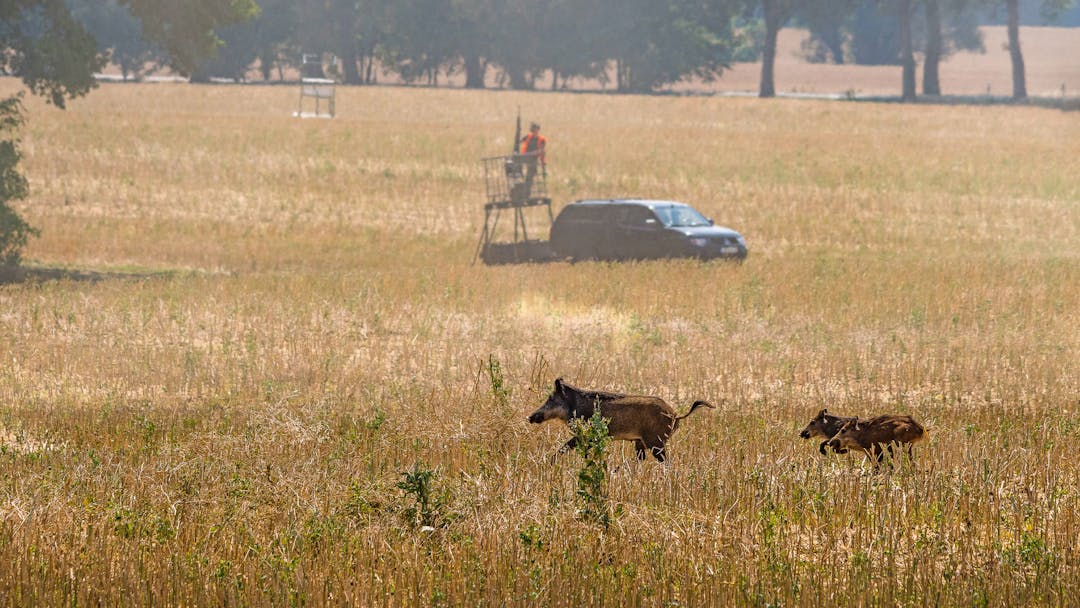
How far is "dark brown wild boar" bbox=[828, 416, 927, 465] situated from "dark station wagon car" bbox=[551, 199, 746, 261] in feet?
64.6

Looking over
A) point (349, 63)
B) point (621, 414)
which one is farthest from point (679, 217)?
point (349, 63)

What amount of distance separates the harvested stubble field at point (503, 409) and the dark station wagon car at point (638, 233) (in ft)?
5.27

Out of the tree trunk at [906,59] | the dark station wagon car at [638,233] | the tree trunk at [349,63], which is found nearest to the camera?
the dark station wagon car at [638,233]

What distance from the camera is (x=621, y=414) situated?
9586mm

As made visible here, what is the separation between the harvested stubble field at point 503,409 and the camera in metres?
7.49

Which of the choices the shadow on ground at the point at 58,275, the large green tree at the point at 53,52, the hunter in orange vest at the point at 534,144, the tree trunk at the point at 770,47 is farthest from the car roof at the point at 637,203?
the tree trunk at the point at 770,47

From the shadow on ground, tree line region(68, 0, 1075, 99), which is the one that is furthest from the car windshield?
tree line region(68, 0, 1075, 99)

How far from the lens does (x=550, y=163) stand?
51.6 meters

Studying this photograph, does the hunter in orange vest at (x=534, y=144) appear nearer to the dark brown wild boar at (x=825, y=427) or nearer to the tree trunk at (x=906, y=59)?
the dark brown wild boar at (x=825, y=427)

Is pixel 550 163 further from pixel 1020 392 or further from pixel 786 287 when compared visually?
pixel 1020 392

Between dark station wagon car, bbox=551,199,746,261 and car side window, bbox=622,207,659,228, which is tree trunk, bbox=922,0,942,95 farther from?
car side window, bbox=622,207,659,228

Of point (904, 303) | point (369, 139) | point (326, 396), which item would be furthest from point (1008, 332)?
point (369, 139)

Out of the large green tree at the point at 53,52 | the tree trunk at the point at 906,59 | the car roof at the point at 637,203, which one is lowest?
the car roof at the point at 637,203

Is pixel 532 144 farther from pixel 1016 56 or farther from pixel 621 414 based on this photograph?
pixel 1016 56
